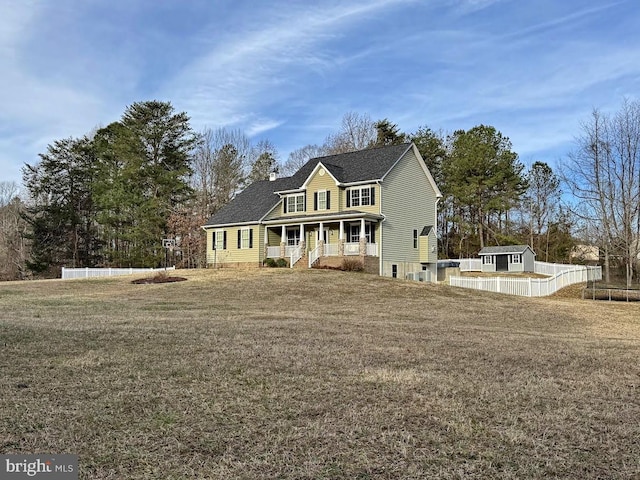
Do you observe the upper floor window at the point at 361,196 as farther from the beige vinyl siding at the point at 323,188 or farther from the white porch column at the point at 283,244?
the white porch column at the point at 283,244

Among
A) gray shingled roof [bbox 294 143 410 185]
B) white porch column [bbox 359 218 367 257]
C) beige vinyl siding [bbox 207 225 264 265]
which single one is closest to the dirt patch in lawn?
beige vinyl siding [bbox 207 225 264 265]

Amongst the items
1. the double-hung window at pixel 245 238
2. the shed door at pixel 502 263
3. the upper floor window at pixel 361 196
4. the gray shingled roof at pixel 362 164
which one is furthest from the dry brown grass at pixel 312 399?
the shed door at pixel 502 263

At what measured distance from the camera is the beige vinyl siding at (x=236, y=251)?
3297 centimetres

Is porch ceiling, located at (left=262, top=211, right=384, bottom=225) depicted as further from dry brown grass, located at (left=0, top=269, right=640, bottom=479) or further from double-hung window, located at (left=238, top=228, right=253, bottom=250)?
dry brown grass, located at (left=0, top=269, right=640, bottom=479)

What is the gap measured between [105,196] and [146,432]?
43.4 m

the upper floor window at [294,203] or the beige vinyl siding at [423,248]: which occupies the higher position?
the upper floor window at [294,203]

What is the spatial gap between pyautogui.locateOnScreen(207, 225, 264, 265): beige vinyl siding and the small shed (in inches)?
796

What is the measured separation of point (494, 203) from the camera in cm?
4856

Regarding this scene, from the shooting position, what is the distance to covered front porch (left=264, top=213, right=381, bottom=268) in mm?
28469

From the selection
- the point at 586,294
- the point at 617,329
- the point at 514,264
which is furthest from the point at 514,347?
the point at 514,264

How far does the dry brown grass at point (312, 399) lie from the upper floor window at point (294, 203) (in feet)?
67.3

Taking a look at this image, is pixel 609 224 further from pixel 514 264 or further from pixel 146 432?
pixel 146 432

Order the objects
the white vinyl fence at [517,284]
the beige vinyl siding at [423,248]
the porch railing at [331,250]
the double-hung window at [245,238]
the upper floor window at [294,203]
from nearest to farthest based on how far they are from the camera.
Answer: the white vinyl fence at [517,284]
the porch railing at [331,250]
the beige vinyl siding at [423,248]
the upper floor window at [294,203]
the double-hung window at [245,238]

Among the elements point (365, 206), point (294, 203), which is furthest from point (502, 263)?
point (294, 203)
